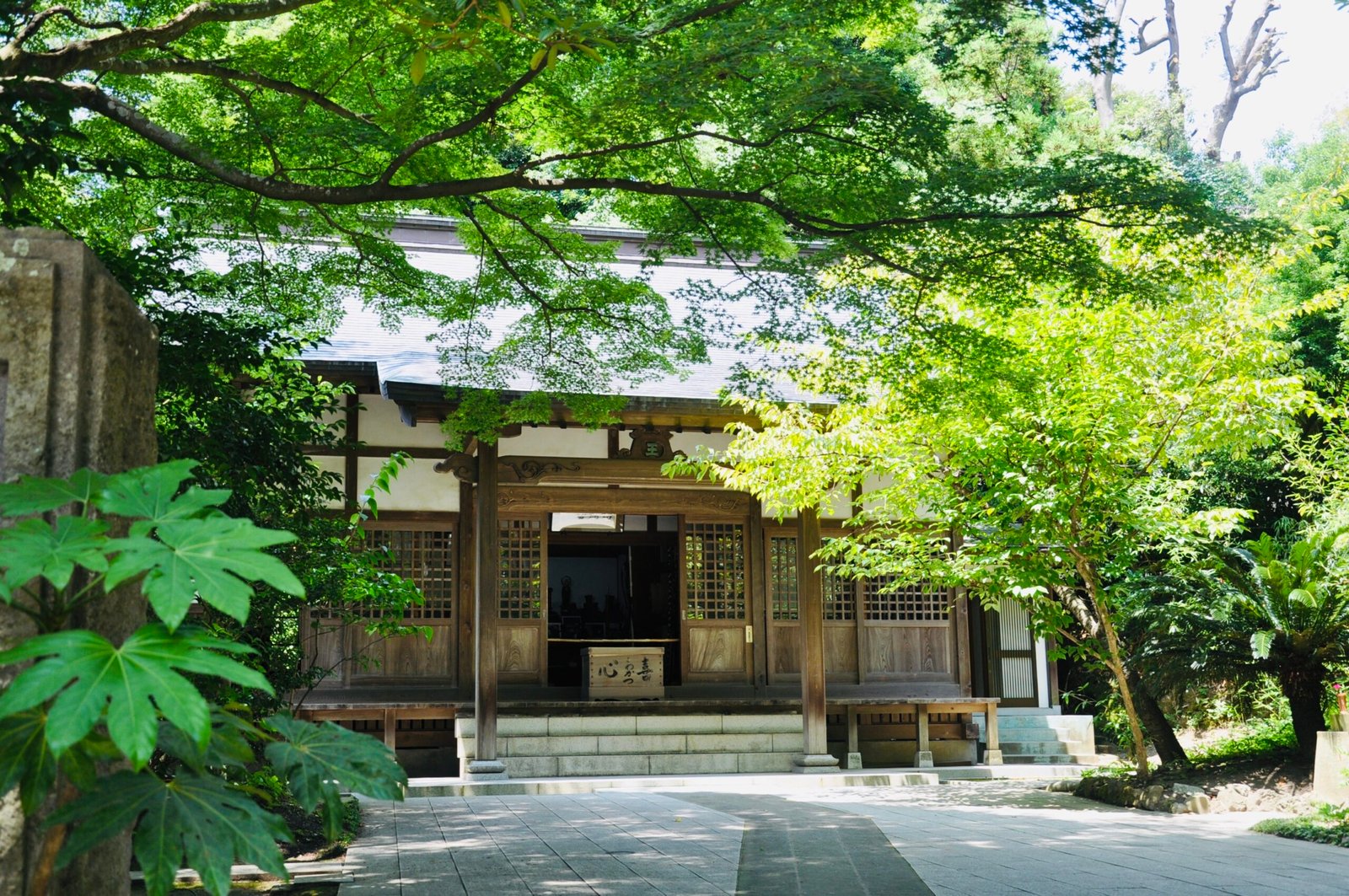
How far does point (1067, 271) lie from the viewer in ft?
19.9

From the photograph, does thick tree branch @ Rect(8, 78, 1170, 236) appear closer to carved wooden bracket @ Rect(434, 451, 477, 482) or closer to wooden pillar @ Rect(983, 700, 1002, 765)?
carved wooden bracket @ Rect(434, 451, 477, 482)

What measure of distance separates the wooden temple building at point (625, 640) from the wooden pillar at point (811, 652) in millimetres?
28

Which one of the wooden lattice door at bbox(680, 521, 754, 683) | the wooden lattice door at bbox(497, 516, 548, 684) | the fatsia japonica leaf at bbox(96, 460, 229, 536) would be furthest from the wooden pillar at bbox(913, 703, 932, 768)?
the fatsia japonica leaf at bbox(96, 460, 229, 536)

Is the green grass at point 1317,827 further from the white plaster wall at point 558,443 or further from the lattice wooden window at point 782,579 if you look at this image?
the white plaster wall at point 558,443

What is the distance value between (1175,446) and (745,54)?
8.38 metres

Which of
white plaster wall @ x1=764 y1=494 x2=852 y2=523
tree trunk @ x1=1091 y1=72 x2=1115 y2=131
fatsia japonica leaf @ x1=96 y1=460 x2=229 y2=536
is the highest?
tree trunk @ x1=1091 y1=72 x2=1115 y2=131

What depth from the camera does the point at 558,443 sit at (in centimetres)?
1279

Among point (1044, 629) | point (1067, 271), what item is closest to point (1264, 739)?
point (1044, 629)

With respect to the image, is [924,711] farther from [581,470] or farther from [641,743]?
[581,470]

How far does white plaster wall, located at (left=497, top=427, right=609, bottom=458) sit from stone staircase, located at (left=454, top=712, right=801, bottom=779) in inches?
113

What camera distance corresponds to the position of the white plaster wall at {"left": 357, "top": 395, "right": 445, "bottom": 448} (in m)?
12.2

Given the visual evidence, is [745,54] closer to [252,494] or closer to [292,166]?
[292,166]

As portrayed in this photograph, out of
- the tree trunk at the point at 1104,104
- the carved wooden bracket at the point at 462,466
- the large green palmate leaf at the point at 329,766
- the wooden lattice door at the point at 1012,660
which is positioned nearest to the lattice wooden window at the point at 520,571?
the carved wooden bracket at the point at 462,466

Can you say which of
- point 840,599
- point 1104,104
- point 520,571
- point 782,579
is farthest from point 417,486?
point 1104,104
